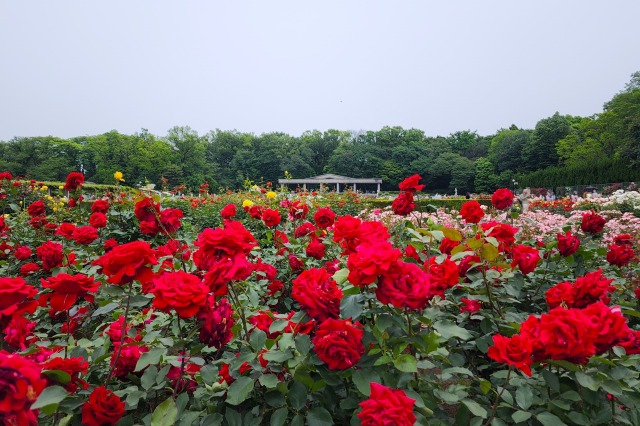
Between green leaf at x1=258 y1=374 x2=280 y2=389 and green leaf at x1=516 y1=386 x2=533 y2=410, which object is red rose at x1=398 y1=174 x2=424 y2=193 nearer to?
green leaf at x1=516 y1=386 x2=533 y2=410

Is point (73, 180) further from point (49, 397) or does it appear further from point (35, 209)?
point (49, 397)

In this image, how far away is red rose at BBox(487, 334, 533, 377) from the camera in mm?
1058

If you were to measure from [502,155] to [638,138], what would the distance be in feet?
121

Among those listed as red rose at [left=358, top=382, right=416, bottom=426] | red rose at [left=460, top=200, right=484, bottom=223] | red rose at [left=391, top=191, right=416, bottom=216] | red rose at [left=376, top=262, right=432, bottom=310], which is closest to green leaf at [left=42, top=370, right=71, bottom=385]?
red rose at [left=358, top=382, right=416, bottom=426]

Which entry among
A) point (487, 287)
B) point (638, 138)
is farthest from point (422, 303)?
point (638, 138)

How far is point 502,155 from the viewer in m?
64.9

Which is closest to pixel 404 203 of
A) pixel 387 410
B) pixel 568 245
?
pixel 568 245

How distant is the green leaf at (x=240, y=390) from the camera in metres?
1.12

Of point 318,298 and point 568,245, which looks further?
point 568,245

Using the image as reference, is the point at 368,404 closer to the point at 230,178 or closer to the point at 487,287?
the point at 487,287

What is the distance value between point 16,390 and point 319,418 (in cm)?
76

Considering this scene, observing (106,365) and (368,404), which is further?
(106,365)

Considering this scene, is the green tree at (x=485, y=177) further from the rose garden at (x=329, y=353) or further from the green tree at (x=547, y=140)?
the rose garden at (x=329, y=353)

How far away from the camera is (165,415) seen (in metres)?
1.12
